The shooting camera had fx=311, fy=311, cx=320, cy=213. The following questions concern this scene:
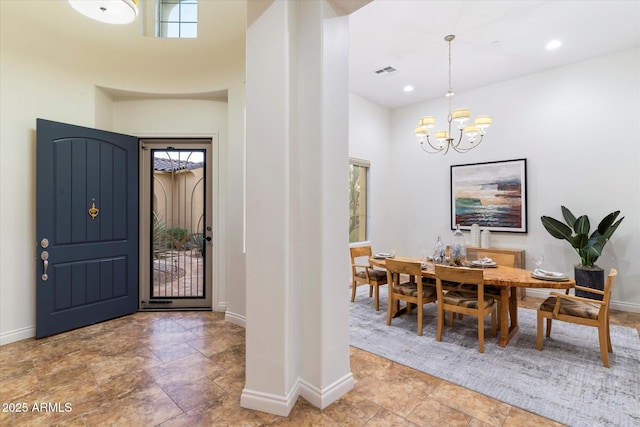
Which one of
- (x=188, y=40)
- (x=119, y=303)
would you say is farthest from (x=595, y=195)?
(x=119, y=303)

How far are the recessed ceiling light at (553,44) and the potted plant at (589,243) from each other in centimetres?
224

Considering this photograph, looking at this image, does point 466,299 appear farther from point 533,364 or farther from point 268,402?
point 268,402

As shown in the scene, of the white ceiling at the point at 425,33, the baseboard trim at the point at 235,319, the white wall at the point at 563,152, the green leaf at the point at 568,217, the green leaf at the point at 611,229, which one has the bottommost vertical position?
the baseboard trim at the point at 235,319

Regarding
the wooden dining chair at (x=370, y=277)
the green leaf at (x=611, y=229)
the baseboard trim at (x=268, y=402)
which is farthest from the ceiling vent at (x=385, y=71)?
the baseboard trim at (x=268, y=402)

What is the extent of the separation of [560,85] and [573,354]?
12.6 ft

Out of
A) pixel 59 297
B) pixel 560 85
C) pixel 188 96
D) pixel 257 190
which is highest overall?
pixel 560 85

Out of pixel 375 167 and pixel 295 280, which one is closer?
pixel 295 280

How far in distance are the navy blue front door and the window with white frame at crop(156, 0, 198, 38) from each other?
1.40m

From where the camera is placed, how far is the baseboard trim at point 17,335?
3.10 meters

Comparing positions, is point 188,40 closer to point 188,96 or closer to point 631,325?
point 188,96

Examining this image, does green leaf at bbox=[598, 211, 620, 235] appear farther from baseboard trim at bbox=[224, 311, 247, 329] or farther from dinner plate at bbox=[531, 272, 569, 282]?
baseboard trim at bbox=[224, 311, 247, 329]

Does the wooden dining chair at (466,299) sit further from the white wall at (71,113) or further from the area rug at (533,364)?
the white wall at (71,113)

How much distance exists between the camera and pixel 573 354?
2.85m

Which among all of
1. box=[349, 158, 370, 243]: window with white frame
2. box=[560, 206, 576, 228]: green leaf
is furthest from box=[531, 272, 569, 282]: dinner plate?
box=[349, 158, 370, 243]: window with white frame
